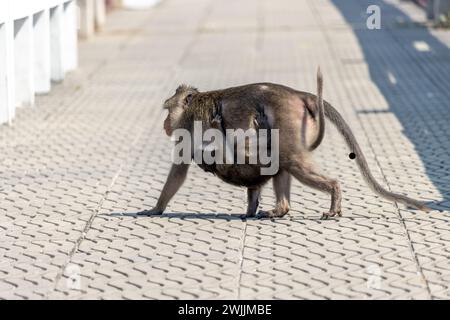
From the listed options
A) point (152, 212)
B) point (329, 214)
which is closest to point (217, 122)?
point (152, 212)

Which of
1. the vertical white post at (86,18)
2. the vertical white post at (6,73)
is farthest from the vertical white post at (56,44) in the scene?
the vertical white post at (86,18)

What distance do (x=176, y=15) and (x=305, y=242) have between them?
23.9 m

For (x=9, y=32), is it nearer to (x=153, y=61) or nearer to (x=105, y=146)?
(x=105, y=146)

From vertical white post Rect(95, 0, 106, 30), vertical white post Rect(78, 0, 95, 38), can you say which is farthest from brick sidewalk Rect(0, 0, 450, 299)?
vertical white post Rect(95, 0, 106, 30)

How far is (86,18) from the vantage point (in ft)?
83.3

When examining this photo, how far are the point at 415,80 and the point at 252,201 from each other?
30.7ft

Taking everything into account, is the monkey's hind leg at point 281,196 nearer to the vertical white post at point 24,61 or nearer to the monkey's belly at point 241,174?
the monkey's belly at point 241,174

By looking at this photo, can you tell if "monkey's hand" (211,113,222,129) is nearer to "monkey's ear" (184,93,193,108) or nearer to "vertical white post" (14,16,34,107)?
"monkey's ear" (184,93,193,108)

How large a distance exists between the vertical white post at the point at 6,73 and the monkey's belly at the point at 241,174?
557 centimetres

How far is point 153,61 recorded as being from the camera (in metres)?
22.2

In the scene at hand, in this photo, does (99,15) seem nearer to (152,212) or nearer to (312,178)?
(152,212)

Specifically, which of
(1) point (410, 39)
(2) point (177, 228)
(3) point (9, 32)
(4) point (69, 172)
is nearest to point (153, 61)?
(1) point (410, 39)

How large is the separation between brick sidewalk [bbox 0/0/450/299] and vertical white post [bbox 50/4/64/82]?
23 cm

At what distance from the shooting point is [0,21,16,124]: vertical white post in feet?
48.2
